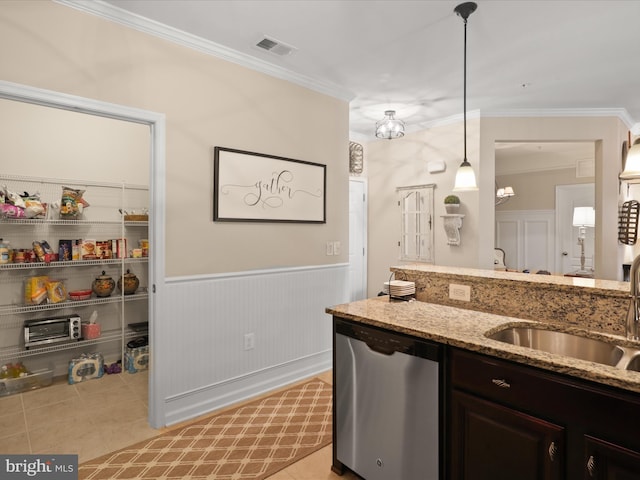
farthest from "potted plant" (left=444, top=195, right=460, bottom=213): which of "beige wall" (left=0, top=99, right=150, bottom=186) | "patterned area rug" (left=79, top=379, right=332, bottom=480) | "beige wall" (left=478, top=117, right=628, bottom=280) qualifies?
"beige wall" (left=0, top=99, right=150, bottom=186)

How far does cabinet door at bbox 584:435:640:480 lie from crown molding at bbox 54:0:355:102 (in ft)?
9.95

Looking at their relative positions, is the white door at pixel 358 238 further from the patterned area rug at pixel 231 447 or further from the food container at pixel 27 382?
the food container at pixel 27 382

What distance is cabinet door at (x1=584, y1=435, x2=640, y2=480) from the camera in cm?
115

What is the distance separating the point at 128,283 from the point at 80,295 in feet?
1.35

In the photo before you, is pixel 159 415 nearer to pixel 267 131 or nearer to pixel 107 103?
pixel 107 103

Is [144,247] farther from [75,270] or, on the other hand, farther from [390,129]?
[390,129]

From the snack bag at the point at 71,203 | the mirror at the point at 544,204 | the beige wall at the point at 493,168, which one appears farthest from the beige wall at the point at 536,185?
the snack bag at the point at 71,203

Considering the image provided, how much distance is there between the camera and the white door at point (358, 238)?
5.41 meters

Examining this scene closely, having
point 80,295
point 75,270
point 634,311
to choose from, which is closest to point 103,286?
point 80,295

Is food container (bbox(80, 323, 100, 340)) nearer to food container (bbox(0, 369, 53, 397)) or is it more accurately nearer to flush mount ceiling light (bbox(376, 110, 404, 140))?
food container (bbox(0, 369, 53, 397))

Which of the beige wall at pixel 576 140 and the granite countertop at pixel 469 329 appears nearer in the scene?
the granite countertop at pixel 469 329

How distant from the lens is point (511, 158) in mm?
7488

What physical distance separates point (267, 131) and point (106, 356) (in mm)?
2707

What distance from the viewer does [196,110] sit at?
8.86 feet
